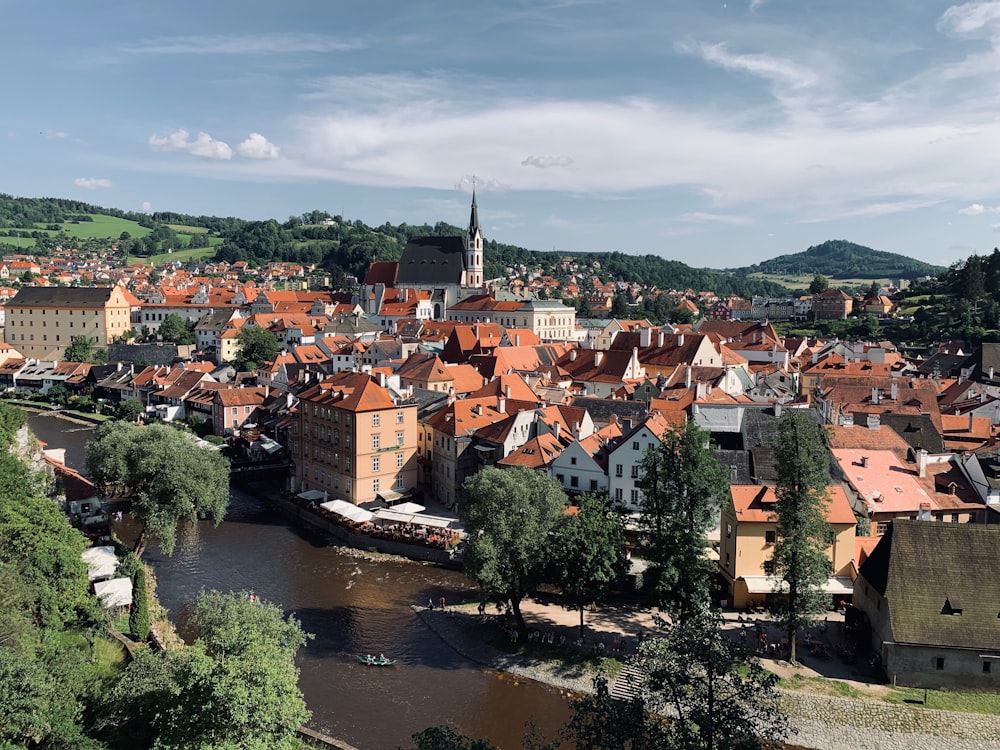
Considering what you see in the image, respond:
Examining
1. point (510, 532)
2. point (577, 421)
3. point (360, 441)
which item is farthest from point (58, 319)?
point (510, 532)

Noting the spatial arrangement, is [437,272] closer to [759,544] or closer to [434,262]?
[434,262]

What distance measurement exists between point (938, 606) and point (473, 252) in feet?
339

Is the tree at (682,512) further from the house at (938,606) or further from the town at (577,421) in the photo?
the house at (938,606)

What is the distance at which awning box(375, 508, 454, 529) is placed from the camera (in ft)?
125

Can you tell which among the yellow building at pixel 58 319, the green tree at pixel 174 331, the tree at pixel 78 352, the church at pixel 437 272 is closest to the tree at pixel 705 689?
the tree at pixel 78 352

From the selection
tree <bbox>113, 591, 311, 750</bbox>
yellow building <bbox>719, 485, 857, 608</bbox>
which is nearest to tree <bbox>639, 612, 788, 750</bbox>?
tree <bbox>113, 591, 311, 750</bbox>

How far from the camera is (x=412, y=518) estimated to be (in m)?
38.8

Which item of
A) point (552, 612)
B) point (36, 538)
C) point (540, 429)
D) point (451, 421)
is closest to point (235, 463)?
point (451, 421)

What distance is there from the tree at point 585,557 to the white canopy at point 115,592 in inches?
601

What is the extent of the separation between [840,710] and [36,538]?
25.4 m

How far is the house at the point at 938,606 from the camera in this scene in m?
23.8

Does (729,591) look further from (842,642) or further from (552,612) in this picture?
(552,612)

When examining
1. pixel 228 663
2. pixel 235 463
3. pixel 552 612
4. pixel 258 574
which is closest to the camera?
pixel 228 663

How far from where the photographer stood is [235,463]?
51.4 metres
